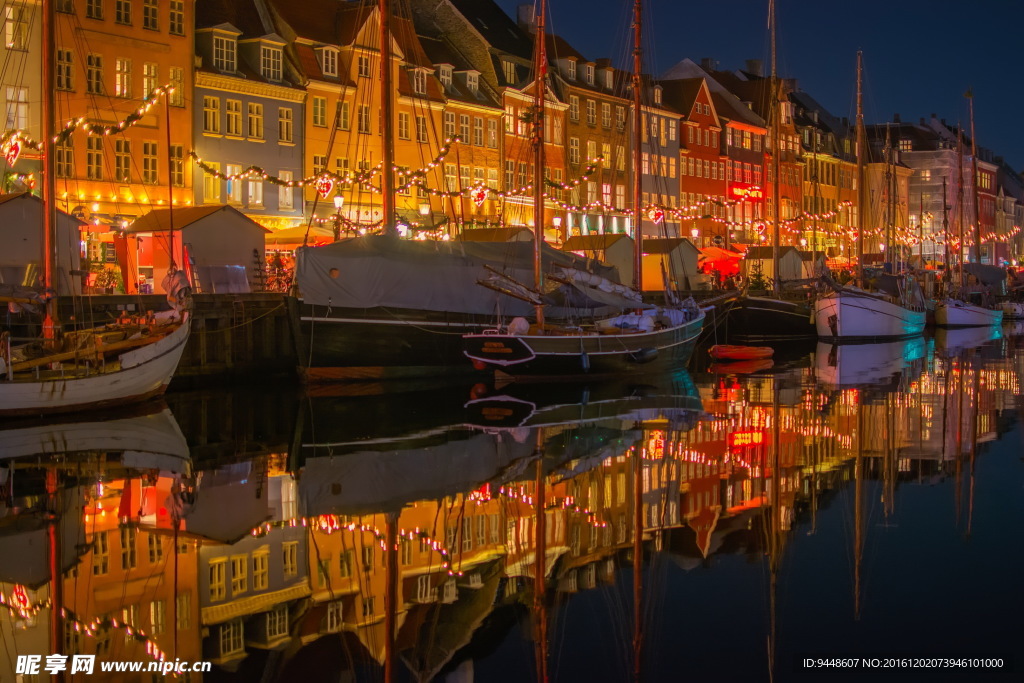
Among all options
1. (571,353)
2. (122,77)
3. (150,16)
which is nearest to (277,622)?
(571,353)

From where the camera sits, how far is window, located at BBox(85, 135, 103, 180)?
135ft

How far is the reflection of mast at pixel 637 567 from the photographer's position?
9.91 m

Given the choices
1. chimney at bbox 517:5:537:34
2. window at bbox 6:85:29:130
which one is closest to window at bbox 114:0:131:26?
window at bbox 6:85:29:130

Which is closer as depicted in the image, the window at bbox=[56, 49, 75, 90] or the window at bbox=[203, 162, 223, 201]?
the window at bbox=[56, 49, 75, 90]

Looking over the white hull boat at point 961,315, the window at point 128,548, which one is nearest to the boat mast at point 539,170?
the window at point 128,548

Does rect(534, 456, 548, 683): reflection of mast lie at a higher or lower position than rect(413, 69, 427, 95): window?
lower

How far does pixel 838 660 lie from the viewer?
974 centimetres

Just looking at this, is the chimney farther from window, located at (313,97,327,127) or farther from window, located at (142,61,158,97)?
window, located at (142,61,158,97)

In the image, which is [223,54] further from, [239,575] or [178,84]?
[239,575]

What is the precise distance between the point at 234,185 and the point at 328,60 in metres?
7.69

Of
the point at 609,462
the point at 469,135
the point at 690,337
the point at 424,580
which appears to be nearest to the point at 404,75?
the point at 469,135

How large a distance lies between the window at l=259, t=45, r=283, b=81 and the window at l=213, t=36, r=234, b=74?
1.40 m

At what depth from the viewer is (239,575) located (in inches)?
474

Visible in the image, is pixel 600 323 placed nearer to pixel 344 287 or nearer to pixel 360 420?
pixel 344 287
